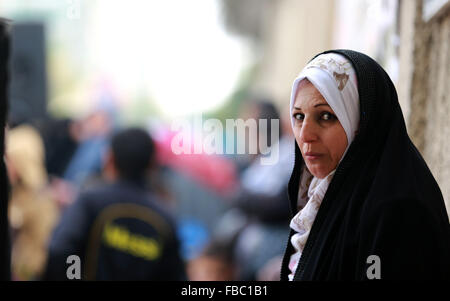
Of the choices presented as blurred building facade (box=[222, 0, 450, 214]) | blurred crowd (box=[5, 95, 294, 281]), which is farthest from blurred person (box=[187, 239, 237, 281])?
blurred building facade (box=[222, 0, 450, 214])

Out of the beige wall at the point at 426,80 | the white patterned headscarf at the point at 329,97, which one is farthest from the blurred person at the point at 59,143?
the white patterned headscarf at the point at 329,97

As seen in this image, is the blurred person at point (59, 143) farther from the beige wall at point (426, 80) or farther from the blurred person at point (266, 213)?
the beige wall at point (426, 80)

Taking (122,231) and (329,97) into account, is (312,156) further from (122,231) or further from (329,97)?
(122,231)

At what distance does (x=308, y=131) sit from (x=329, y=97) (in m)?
0.10

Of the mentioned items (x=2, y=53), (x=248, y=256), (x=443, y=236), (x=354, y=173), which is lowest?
(x=248, y=256)

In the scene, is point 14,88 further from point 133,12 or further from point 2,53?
point 133,12

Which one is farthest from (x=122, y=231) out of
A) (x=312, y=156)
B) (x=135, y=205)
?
(x=312, y=156)

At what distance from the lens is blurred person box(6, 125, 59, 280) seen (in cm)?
543

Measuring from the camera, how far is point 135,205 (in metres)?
3.82

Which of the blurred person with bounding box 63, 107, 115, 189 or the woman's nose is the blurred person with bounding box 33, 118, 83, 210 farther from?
the woman's nose

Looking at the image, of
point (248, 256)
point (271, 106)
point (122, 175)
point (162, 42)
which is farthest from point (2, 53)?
point (162, 42)

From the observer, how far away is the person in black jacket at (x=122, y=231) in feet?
12.2

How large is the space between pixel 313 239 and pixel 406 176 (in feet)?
0.99
